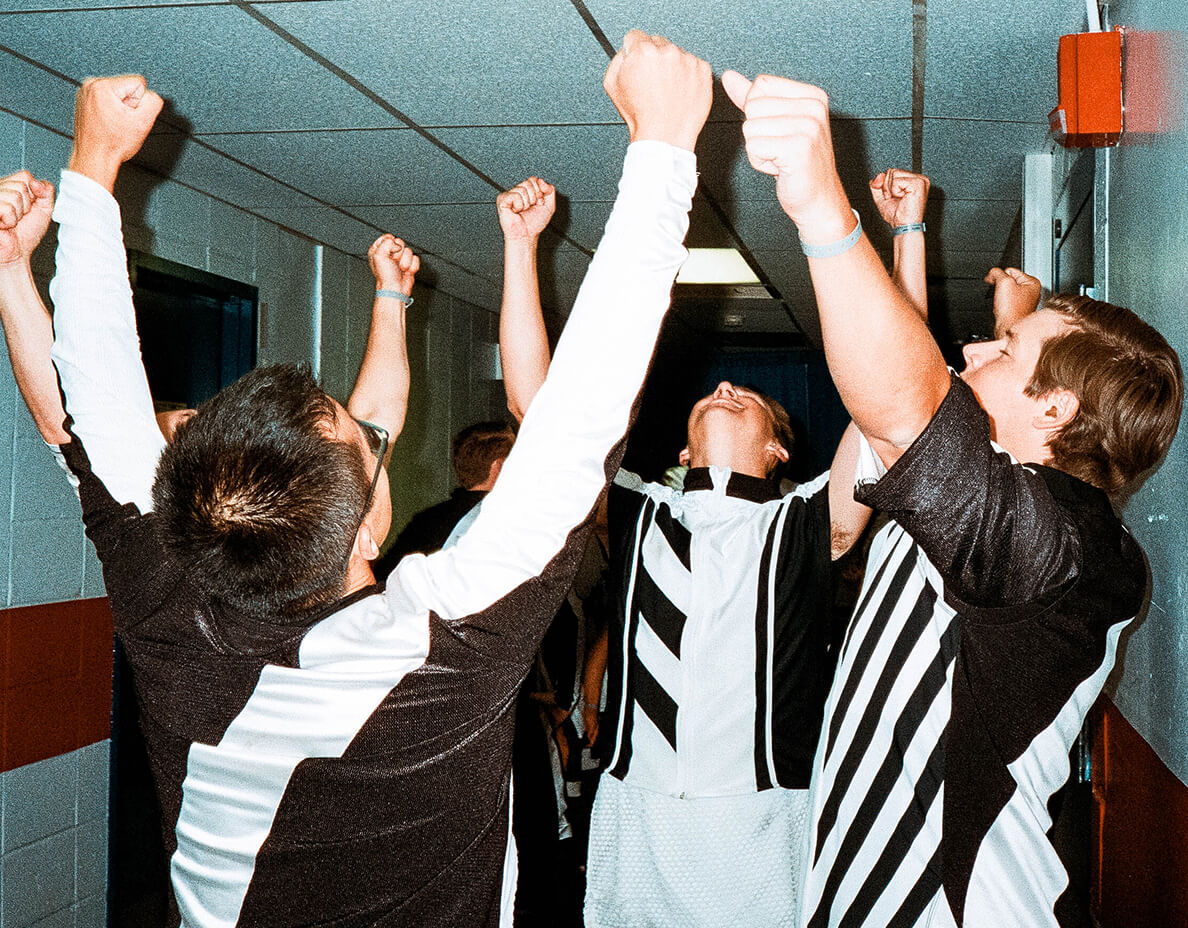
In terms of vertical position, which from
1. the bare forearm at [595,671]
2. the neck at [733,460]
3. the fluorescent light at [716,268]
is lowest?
the bare forearm at [595,671]

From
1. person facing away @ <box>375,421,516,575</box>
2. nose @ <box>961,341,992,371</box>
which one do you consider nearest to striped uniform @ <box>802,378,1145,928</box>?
nose @ <box>961,341,992,371</box>

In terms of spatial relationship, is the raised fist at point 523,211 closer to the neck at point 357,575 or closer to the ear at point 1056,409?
the neck at point 357,575

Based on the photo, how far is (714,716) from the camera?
6.22 ft

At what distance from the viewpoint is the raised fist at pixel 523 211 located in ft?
5.24

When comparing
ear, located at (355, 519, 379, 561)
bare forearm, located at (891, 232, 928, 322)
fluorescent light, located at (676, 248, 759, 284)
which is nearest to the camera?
ear, located at (355, 519, 379, 561)

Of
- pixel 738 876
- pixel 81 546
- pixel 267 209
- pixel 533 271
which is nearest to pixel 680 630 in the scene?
pixel 738 876

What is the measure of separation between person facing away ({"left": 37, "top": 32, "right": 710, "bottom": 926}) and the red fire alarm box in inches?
46.2

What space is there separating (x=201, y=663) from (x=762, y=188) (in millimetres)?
2877

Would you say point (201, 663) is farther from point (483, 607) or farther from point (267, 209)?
point (267, 209)

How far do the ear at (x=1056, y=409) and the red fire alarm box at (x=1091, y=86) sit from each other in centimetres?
89

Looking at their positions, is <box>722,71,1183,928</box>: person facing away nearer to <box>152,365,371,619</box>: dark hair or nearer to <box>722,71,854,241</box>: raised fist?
<box>722,71,854,241</box>: raised fist

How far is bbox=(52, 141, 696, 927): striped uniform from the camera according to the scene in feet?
2.86

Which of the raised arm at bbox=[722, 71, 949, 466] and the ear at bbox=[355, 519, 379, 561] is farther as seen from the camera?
the ear at bbox=[355, 519, 379, 561]

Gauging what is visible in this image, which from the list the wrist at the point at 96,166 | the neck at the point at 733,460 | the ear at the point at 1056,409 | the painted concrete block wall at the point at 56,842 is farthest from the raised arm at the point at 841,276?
the painted concrete block wall at the point at 56,842
